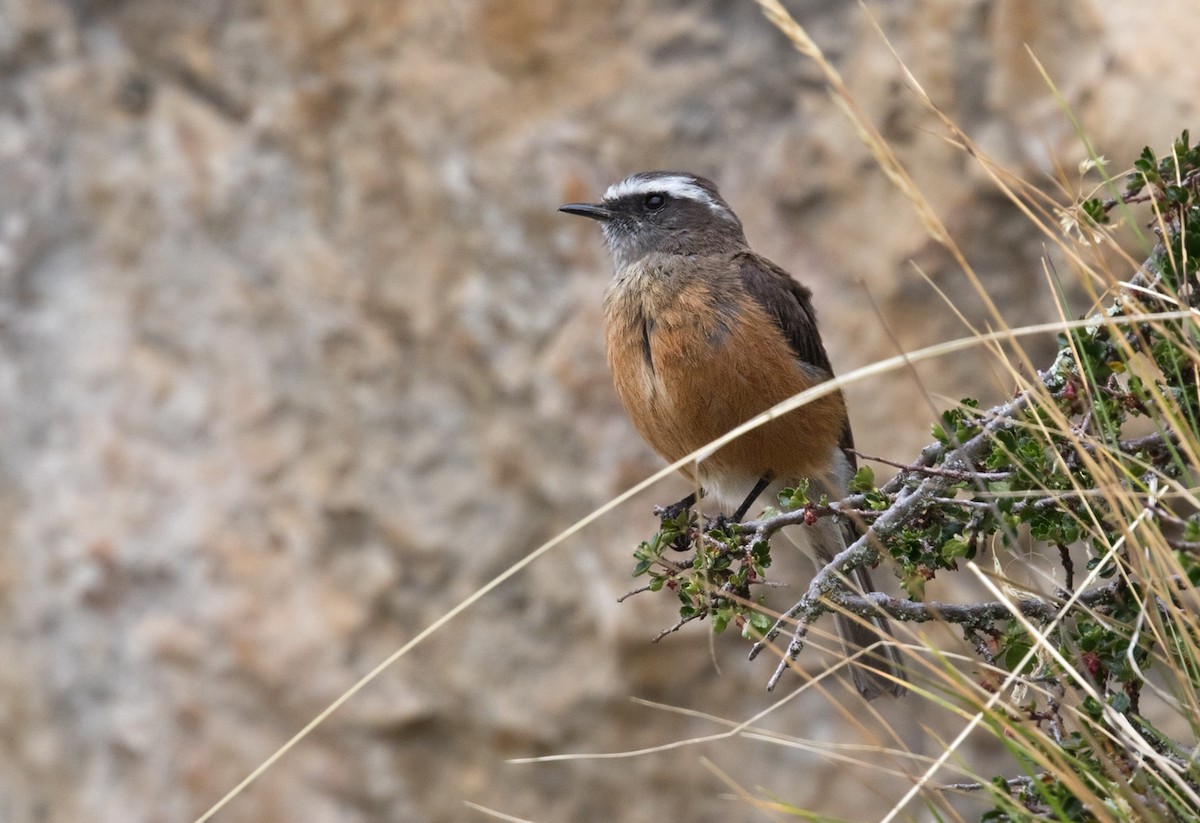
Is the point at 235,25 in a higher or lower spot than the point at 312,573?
higher

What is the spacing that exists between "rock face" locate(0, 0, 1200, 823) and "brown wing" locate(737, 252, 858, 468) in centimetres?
172

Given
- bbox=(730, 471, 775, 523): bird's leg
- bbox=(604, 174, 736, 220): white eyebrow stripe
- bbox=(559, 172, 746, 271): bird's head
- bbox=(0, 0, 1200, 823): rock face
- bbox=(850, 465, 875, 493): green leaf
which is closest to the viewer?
bbox=(850, 465, 875, 493): green leaf

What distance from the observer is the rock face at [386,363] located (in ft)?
22.4

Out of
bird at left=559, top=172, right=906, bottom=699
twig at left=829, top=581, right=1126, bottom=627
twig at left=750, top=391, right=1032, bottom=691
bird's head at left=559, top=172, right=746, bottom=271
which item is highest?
bird's head at left=559, top=172, right=746, bottom=271

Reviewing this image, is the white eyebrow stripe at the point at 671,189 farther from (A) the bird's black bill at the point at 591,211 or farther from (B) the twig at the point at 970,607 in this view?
(B) the twig at the point at 970,607

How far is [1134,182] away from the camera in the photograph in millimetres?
2918

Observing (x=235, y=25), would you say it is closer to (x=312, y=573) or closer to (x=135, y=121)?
(x=135, y=121)

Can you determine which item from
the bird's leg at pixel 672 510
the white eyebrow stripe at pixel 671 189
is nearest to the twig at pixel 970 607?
the bird's leg at pixel 672 510

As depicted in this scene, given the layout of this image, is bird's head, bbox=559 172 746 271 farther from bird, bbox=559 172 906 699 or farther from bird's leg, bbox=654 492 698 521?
bird's leg, bbox=654 492 698 521

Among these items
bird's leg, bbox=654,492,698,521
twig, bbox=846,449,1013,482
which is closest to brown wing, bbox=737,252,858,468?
bird's leg, bbox=654,492,698,521

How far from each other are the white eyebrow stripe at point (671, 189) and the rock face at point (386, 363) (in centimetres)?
152

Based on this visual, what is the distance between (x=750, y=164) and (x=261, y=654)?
3.82 m

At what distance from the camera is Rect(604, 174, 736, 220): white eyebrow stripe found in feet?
17.6

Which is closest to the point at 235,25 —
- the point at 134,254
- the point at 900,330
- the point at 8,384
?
the point at 134,254
